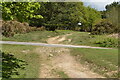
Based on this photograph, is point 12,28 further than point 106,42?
Yes

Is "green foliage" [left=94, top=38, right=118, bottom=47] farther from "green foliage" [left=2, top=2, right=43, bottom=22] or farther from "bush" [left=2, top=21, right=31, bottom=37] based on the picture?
"green foliage" [left=2, top=2, right=43, bottom=22]

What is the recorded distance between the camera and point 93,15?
33.5 m

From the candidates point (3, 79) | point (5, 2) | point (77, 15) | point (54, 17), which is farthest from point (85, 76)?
point (77, 15)

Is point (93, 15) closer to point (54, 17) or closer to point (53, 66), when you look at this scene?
point (54, 17)

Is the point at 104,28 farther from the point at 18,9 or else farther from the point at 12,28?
the point at 18,9

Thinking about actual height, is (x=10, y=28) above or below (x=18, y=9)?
below

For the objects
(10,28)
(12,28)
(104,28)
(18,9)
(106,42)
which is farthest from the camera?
(104,28)

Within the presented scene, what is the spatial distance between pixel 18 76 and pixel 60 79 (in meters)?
1.76

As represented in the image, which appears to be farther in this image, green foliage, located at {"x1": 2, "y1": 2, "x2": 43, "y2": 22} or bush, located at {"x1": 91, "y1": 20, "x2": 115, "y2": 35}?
bush, located at {"x1": 91, "y1": 20, "x2": 115, "y2": 35}

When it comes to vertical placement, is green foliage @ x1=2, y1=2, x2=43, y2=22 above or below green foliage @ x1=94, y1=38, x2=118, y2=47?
above

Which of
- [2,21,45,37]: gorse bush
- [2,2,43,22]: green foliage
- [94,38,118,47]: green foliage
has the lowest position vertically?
[94,38,118,47]: green foliage

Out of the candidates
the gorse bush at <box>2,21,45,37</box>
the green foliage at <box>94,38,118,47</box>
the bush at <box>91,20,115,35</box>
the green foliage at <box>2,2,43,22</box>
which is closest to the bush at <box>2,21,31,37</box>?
the gorse bush at <box>2,21,45,37</box>

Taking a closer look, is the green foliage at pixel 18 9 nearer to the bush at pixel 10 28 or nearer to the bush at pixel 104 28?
the bush at pixel 10 28

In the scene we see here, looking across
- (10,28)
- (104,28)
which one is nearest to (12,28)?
(10,28)
